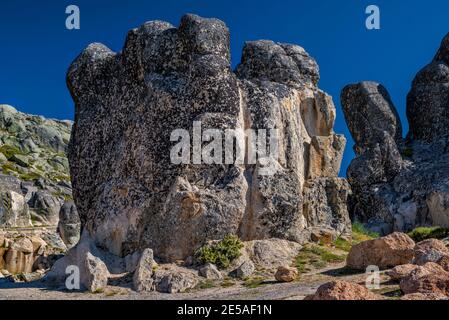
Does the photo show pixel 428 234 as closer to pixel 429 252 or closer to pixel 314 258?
pixel 314 258

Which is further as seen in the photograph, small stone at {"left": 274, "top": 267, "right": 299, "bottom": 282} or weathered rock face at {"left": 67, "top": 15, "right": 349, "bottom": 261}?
weathered rock face at {"left": 67, "top": 15, "right": 349, "bottom": 261}

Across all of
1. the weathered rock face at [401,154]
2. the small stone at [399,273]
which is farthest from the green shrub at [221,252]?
the weathered rock face at [401,154]

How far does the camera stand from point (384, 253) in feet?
60.8

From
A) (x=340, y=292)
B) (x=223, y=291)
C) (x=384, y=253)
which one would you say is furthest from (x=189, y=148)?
(x=340, y=292)

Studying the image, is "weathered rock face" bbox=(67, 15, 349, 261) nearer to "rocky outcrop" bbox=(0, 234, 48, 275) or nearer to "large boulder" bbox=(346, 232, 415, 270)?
"large boulder" bbox=(346, 232, 415, 270)

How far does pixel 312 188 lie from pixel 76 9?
12.3 metres

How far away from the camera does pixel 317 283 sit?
16.7 m

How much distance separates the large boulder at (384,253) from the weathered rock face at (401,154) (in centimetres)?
1688

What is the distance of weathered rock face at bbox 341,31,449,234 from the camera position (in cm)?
3659

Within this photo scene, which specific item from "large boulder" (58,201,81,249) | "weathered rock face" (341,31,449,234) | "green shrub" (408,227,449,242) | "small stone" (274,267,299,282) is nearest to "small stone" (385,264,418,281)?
"small stone" (274,267,299,282)

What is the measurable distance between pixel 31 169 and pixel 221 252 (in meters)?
105

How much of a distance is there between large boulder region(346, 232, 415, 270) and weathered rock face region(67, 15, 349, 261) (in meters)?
3.88
